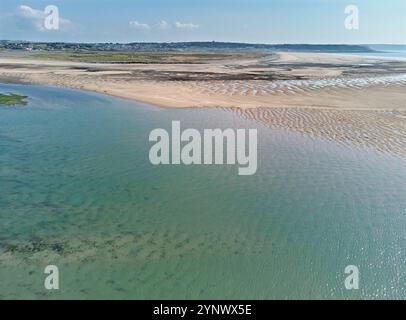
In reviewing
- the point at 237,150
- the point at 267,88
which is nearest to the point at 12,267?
the point at 237,150

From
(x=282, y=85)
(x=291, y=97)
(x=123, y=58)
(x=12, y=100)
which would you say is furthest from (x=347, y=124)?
(x=123, y=58)

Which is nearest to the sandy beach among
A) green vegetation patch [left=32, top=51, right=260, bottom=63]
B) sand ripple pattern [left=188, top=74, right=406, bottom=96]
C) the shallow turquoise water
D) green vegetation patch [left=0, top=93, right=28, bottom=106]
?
sand ripple pattern [left=188, top=74, right=406, bottom=96]

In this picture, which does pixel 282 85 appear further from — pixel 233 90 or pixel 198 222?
pixel 198 222

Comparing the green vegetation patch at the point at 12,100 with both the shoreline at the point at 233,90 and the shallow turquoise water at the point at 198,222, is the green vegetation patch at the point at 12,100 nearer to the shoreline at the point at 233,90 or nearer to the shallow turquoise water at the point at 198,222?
the shoreline at the point at 233,90

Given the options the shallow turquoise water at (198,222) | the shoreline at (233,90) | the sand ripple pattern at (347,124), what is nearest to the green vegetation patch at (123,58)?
the shoreline at (233,90)

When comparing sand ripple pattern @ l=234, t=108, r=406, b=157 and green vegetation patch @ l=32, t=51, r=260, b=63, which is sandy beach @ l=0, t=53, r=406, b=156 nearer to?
sand ripple pattern @ l=234, t=108, r=406, b=157

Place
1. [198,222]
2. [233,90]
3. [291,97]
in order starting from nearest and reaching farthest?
1. [198,222]
2. [291,97]
3. [233,90]

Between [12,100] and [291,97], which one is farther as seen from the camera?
[291,97]

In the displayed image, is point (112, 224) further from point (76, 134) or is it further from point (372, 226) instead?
point (76, 134)
